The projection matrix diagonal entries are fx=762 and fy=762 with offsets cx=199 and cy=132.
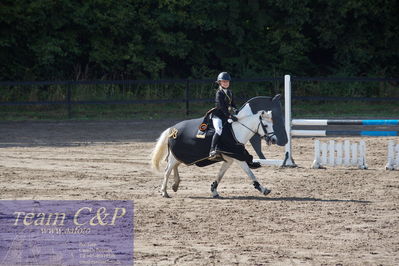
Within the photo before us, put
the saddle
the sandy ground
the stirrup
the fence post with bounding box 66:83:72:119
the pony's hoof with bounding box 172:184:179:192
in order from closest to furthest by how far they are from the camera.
A: the sandy ground, the stirrup, the saddle, the pony's hoof with bounding box 172:184:179:192, the fence post with bounding box 66:83:72:119

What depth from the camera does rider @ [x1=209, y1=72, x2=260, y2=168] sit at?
41.3 ft

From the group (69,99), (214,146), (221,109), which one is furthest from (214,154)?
(69,99)

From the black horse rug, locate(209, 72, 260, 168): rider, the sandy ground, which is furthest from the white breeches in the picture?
the sandy ground

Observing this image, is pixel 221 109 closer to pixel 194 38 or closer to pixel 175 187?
pixel 175 187

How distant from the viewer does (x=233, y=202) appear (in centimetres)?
1217

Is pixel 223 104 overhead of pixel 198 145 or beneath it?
overhead

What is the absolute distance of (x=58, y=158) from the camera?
711 inches

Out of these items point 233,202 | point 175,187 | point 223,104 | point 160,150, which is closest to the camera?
point 233,202

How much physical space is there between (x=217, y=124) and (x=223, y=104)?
1.14ft

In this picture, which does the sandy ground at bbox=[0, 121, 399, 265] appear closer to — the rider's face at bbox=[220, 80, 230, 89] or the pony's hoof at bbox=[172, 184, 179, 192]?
the pony's hoof at bbox=[172, 184, 179, 192]

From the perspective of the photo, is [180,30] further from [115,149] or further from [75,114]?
[115,149]

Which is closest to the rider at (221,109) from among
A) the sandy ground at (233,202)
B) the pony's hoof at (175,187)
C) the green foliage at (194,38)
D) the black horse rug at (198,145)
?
the black horse rug at (198,145)

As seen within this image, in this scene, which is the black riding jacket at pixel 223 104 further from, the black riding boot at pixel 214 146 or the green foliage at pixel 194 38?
the green foliage at pixel 194 38

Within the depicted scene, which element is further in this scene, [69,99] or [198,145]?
[69,99]
